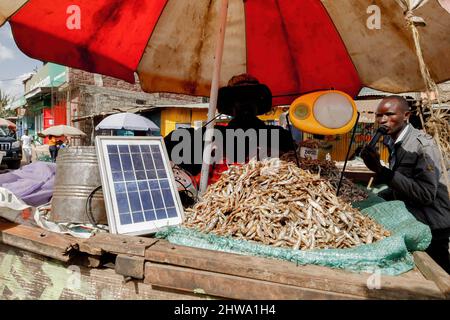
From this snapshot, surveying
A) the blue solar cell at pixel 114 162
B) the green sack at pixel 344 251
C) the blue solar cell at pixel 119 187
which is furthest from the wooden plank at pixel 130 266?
the blue solar cell at pixel 114 162

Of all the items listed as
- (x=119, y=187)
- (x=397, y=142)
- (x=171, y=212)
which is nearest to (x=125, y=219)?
(x=119, y=187)

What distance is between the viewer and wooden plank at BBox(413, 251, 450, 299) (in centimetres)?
119

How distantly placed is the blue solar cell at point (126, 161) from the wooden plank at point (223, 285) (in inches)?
32.3

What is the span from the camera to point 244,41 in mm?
3967

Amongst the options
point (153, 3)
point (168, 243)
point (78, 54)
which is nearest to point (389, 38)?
point (153, 3)

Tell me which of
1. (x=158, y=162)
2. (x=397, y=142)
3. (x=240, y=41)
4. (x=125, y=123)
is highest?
(x=240, y=41)

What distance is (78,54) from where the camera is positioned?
3236mm

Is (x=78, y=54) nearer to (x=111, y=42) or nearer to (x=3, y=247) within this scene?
(x=111, y=42)

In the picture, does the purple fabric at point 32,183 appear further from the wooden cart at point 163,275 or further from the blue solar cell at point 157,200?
the blue solar cell at point 157,200

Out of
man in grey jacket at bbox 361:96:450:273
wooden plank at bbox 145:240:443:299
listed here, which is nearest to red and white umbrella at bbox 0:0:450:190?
man in grey jacket at bbox 361:96:450:273

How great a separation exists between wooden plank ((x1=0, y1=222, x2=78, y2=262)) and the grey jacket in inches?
89.8

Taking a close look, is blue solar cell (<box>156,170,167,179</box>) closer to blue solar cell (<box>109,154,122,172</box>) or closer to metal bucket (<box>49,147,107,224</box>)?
blue solar cell (<box>109,154,122,172</box>)

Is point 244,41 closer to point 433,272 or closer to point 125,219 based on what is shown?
point 125,219

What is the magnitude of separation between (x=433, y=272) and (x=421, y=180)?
1411 mm
